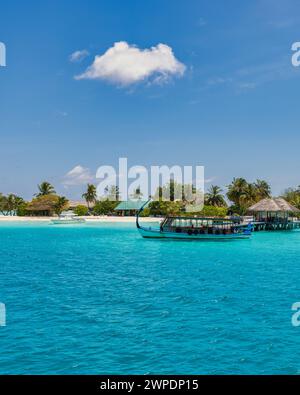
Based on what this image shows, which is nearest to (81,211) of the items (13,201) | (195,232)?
(13,201)

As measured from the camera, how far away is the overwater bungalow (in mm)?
71062

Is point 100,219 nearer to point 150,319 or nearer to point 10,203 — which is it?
point 10,203

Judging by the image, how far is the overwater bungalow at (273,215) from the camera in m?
71.1

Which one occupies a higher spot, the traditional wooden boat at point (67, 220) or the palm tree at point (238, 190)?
the palm tree at point (238, 190)

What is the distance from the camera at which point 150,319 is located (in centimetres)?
1543

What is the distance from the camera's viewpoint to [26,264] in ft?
102

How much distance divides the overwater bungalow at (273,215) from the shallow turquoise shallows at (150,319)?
42.7 meters

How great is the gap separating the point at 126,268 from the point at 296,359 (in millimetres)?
18009

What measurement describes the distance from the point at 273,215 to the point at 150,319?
6640cm

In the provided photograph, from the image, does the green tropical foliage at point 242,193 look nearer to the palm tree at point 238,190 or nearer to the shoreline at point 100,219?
the palm tree at point 238,190

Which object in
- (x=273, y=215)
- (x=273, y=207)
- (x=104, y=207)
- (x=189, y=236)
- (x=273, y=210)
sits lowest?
(x=189, y=236)

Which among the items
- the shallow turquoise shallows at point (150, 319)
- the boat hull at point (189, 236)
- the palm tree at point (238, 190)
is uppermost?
the palm tree at point (238, 190)

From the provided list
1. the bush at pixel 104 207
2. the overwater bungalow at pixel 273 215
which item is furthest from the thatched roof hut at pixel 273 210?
the bush at pixel 104 207
